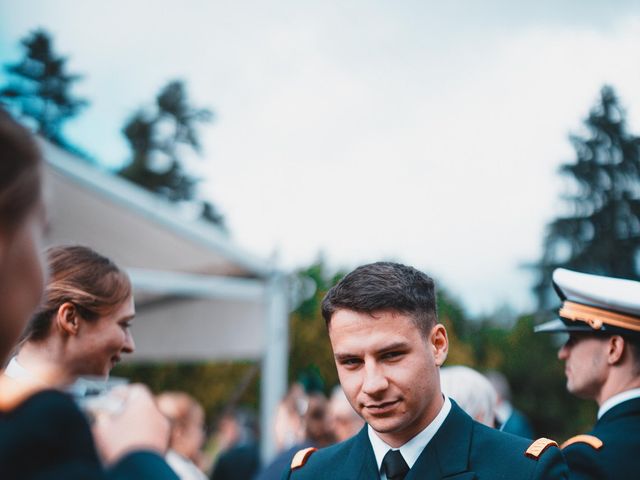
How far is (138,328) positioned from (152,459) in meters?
8.34

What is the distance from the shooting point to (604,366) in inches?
95.6

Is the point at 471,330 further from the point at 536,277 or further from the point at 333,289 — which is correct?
the point at 333,289

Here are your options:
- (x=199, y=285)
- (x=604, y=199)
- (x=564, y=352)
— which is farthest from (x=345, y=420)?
(x=604, y=199)

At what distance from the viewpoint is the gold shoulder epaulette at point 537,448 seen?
179 cm

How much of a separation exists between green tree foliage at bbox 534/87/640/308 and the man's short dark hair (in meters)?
4.10

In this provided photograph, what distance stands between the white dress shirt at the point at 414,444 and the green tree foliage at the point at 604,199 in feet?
14.1

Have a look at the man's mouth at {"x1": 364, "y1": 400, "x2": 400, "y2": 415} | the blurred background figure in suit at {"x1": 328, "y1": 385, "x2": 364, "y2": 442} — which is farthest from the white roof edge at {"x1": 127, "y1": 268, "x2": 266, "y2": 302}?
the man's mouth at {"x1": 364, "y1": 400, "x2": 400, "y2": 415}

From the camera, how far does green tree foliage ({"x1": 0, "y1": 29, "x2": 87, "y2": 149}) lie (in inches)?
301

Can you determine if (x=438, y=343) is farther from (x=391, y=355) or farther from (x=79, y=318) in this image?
(x=79, y=318)

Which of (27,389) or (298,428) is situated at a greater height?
(27,389)

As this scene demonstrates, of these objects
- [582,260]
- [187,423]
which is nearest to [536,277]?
[582,260]

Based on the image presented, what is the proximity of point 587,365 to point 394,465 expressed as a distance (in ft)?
3.17

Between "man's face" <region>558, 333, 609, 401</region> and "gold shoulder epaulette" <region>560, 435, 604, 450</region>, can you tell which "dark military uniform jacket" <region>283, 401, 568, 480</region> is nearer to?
"gold shoulder epaulette" <region>560, 435, 604, 450</region>

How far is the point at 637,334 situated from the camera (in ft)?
7.84
